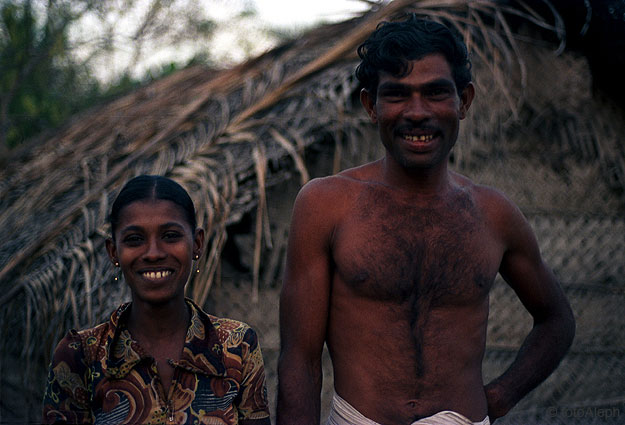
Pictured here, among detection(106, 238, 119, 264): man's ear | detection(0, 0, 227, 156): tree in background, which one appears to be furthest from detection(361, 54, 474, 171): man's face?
detection(0, 0, 227, 156): tree in background

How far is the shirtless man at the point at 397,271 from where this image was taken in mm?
1894

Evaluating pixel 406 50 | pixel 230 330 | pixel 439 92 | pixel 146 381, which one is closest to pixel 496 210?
pixel 439 92

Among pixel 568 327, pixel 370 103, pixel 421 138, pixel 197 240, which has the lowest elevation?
pixel 568 327

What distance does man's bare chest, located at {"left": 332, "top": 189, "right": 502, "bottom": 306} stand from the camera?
192 centimetres

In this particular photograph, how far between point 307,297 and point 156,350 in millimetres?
447

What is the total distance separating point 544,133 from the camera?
3.79m

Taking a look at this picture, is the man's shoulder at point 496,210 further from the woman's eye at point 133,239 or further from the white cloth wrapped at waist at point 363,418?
the woman's eye at point 133,239

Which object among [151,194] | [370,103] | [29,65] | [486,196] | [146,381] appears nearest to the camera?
[146,381]

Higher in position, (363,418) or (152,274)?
(152,274)

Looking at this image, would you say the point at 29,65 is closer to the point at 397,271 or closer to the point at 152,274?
the point at 152,274

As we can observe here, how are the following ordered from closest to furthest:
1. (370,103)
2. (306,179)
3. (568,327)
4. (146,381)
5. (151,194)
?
(146,381) → (151,194) → (370,103) → (568,327) → (306,179)

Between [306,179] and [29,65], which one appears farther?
[29,65]

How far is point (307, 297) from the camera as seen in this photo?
1.91 meters

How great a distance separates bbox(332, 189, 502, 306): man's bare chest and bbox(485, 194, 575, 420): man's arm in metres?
0.11
